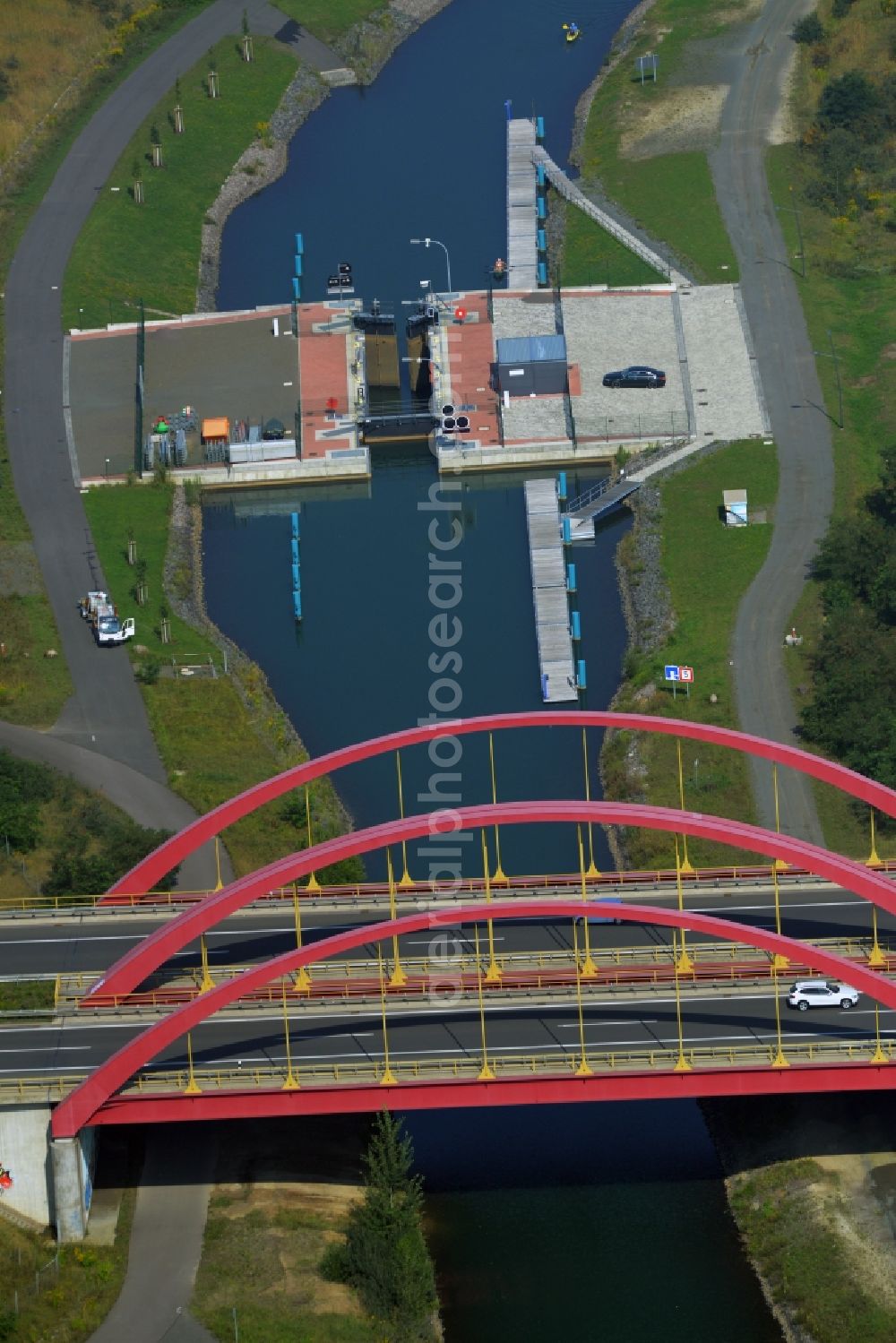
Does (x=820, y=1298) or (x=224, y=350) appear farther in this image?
(x=224, y=350)

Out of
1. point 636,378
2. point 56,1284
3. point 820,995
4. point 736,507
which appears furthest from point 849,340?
point 56,1284

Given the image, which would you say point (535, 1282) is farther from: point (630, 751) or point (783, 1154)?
point (630, 751)

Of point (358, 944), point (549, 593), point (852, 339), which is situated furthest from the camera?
point (852, 339)

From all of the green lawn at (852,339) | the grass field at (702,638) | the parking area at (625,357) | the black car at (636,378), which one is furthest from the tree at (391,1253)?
the black car at (636,378)

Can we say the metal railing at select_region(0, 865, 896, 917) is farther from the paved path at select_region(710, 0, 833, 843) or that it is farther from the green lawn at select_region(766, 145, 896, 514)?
the green lawn at select_region(766, 145, 896, 514)

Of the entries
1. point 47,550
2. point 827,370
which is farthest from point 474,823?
point 827,370

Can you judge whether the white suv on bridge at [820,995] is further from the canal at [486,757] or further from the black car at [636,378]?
the black car at [636,378]

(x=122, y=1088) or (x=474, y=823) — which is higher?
(x=474, y=823)

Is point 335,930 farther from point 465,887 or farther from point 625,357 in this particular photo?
point 625,357

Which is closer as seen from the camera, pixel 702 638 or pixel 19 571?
pixel 702 638
